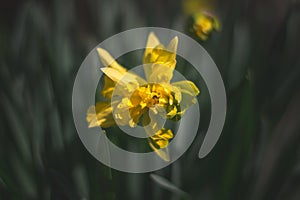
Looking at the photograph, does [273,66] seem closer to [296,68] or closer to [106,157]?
[296,68]

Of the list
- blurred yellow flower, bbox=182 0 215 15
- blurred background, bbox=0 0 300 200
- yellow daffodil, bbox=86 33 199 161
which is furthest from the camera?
blurred yellow flower, bbox=182 0 215 15

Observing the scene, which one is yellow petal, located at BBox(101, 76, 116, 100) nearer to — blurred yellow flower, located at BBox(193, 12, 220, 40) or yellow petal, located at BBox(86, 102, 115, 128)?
yellow petal, located at BBox(86, 102, 115, 128)

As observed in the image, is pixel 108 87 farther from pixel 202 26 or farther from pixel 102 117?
pixel 202 26

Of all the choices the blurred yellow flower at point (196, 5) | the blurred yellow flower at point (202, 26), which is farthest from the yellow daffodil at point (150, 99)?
the blurred yellow flower at point (196, 5)

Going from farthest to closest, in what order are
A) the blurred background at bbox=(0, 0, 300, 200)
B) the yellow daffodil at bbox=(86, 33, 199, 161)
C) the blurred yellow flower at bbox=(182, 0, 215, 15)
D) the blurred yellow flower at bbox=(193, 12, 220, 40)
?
the blurred yellow flower at bbox=(182, 0, 215, 15)
the blurred yellow flower at bbox=(193, 12, 220, 40)
the blurred background at bbox=(0, 0, 300, 200)
the yellow daffodil at bbox=(86, 33, 199, 161)

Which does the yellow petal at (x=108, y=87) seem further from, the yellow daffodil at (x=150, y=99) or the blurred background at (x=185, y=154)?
the blurred background at (x=185, y=154)

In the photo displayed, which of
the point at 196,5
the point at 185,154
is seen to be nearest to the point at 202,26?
the point at 185,154

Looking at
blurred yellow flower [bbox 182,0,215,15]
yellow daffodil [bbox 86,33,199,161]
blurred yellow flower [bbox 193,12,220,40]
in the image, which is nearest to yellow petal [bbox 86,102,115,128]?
yellow daffodil [bbox 86,33,199,161]

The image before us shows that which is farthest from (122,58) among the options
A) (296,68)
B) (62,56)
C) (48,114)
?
(296,68)

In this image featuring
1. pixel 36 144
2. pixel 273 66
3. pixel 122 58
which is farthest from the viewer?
pixel 122 58
